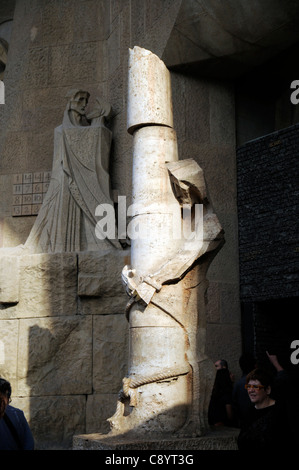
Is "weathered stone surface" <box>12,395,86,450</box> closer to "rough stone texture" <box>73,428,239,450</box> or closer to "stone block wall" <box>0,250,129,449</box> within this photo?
"stone block wall" <box>0,250,129,449</box>

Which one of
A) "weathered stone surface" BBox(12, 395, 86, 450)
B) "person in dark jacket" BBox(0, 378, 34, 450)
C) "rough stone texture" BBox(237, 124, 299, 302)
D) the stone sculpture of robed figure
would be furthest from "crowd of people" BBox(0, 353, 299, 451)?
the stone sculpture of robed figure

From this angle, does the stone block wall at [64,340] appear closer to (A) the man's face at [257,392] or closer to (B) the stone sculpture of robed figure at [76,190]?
(B) the stone sculpture of robed figure at [76,190]

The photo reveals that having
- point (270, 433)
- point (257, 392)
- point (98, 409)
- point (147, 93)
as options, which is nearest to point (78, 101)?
point (147, 93)

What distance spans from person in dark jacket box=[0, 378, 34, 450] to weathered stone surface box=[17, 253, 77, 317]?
145 inches

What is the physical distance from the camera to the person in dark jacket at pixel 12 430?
381 centimetres

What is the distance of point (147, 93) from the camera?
6.12 meters

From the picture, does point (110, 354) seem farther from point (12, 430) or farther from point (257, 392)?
point (12, 430)

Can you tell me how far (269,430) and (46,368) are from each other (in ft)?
15.8

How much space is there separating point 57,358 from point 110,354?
0.58 meters

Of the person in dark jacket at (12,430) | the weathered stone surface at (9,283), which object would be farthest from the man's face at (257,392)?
the weathered stone surface at (9,283)

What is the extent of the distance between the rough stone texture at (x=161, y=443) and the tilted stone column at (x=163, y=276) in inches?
5.1

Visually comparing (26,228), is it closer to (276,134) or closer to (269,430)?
(276,134)

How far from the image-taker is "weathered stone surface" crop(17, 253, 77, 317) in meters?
7.72
